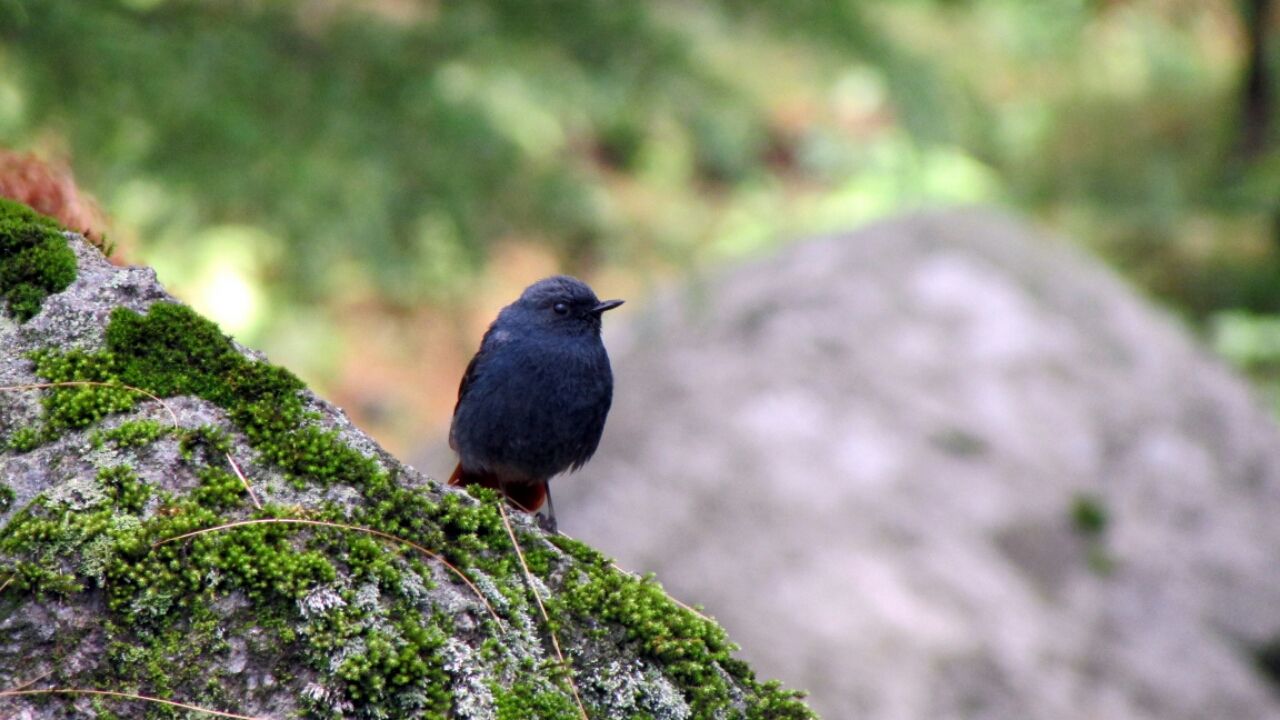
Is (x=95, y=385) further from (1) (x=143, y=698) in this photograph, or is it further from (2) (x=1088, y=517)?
(2) (x=1088, y=517)

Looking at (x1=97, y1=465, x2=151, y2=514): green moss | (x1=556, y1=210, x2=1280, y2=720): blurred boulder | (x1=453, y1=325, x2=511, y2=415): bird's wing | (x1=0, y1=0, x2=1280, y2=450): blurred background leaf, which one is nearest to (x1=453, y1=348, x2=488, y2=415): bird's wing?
(x1=453, y1=325, x2=511, y2=415): bird's wing

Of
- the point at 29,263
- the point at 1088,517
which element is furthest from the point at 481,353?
the point at 1088,517

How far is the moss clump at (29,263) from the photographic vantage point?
7.70 feet

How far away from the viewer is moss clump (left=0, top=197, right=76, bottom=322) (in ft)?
7.70

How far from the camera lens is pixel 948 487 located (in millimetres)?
6508

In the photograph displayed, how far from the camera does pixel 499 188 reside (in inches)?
210

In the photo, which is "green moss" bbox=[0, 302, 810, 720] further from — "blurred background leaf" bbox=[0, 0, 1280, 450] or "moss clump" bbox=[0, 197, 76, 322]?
"blurred background leaf" bbox=[0, 0, 1280, 450]

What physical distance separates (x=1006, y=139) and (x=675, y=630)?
488 inches

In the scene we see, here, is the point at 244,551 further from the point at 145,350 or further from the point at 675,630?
the point at 675,630

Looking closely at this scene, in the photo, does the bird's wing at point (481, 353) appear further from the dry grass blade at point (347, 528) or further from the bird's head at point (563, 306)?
the dry grass blade at point (347, 528)

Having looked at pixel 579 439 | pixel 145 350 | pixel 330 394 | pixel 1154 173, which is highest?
pixel 1154 173

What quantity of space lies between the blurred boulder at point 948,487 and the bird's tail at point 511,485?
1471 millimetres

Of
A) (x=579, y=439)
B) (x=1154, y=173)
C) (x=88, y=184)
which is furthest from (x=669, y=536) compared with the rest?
(x=1154, y=173)

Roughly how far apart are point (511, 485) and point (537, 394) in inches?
17.1
